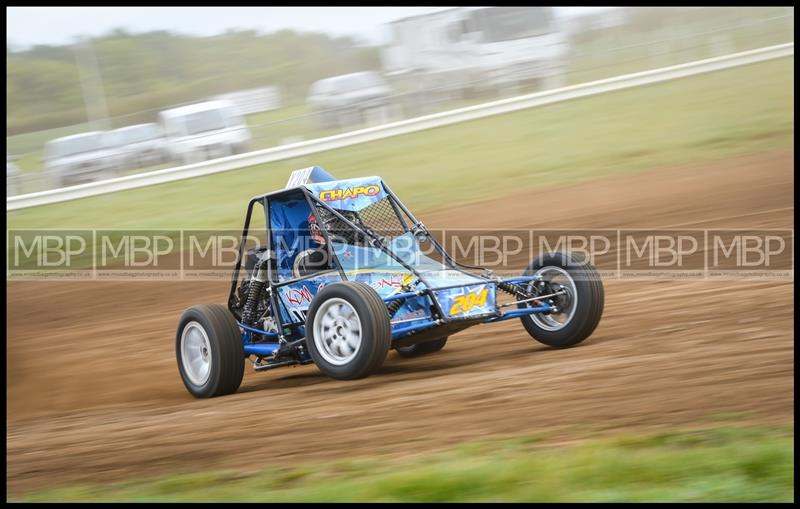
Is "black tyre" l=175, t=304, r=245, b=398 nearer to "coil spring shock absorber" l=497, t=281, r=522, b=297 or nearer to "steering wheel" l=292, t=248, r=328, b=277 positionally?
"steering wheel" l=292, t=248, r=328, b=277

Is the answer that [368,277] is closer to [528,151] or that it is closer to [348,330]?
[348,330]

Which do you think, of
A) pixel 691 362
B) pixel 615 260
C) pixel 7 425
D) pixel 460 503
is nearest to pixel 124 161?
pixel 615 260

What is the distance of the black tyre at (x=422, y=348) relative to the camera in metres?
8.68

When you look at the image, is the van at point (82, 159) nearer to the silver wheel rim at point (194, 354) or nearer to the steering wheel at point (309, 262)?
the silver wheel rim at point (194, 354)

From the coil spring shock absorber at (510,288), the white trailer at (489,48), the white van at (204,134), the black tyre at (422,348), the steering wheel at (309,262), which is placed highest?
the white trailer at (489,48)

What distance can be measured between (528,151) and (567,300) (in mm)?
11572

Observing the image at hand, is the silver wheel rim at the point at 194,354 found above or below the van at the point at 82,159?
below

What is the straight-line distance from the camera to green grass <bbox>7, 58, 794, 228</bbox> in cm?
1722

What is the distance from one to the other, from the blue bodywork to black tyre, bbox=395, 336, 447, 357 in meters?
1.15

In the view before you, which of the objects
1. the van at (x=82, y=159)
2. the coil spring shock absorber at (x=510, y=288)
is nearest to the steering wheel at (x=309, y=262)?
the coil spring shock absorber at (x=510, y=288)

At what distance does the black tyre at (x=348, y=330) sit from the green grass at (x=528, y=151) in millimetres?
9707

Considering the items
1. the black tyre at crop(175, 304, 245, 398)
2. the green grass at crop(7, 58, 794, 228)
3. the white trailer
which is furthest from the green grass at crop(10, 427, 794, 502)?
the white trailer

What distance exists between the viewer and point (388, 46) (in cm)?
2412

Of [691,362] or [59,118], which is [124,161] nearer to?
[59,118]
